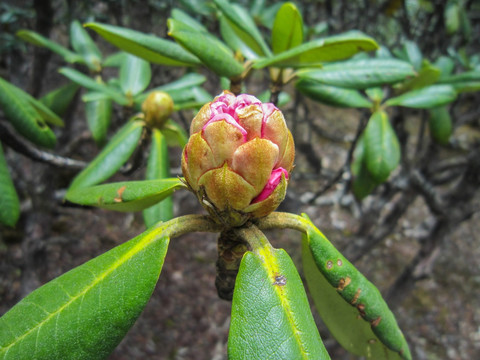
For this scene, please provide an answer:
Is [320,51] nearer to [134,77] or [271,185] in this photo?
[271,185]

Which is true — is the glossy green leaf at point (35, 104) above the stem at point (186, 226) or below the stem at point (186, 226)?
above

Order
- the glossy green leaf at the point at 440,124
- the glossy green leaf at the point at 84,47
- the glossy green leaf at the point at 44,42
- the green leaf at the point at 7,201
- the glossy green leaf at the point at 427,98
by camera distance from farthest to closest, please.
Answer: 1. the glossy green leaf at the point at 440,124
2. the glossy green leaf at the point at 84,47
3. the glossy green leaf at the point at 44,42
4. the glossy green leaf at the point at 427,98
5. the green leaf at the point at 7,201

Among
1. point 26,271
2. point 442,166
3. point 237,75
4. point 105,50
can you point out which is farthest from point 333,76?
point 105,50

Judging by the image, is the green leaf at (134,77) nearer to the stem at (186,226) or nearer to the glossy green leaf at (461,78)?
the stem at (186,226)

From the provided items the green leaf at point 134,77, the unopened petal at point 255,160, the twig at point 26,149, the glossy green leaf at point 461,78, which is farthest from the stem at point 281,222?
the glossy green leaf at point 461,78

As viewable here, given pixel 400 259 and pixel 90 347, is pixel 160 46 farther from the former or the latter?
pixel 400 259

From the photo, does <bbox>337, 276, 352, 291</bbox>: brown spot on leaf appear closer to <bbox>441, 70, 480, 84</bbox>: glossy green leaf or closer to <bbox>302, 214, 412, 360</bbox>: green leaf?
<bbox>302, 214, 412, 360</bbox>: green leaf
